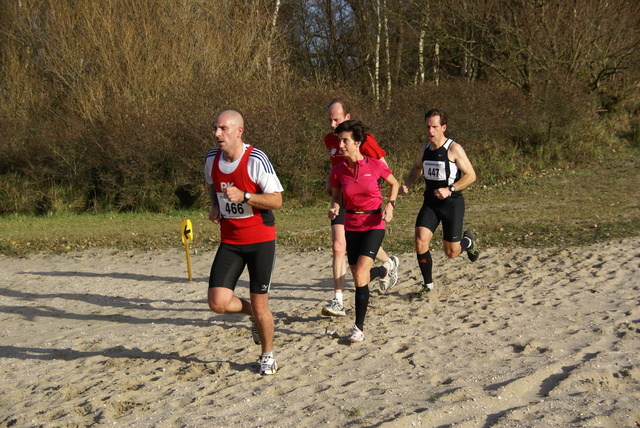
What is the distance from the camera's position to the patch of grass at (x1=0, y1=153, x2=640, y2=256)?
454 inches

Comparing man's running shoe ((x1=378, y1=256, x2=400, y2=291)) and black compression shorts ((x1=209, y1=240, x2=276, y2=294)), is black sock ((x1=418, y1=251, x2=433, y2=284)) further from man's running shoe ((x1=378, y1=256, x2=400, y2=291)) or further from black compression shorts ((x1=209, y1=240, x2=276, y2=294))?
black compression shorts ((x1=209, y1=240, x2=276, y2=294))

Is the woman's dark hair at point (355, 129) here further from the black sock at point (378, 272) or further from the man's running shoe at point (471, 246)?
the man's running shoe at point (471, 246)

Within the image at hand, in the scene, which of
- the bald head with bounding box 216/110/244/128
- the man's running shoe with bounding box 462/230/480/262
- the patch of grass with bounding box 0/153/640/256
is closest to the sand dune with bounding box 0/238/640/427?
the man's running shoe with bounding box 462/230/480/262

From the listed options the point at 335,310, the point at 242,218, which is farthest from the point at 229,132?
the point at 335,310

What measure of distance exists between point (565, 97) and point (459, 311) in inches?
668

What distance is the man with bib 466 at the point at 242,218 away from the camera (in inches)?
206

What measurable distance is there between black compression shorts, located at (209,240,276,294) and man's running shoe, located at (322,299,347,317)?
183cm

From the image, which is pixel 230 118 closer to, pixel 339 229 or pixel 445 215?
pixel 339 229

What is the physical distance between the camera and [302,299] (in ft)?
27.3

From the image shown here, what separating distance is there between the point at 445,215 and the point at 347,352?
2.48 m

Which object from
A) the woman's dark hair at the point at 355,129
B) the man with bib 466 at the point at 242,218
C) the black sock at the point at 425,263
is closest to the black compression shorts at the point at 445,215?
the black sock at the point at 425,263

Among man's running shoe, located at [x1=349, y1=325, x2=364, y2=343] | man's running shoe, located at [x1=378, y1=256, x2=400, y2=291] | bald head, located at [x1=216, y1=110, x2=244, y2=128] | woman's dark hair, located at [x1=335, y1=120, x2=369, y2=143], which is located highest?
bald head, located at [x1=216, y1=110, x2=244, y2=128]

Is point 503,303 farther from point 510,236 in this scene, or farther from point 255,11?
point 255,11

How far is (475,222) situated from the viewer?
1339 centimetres
